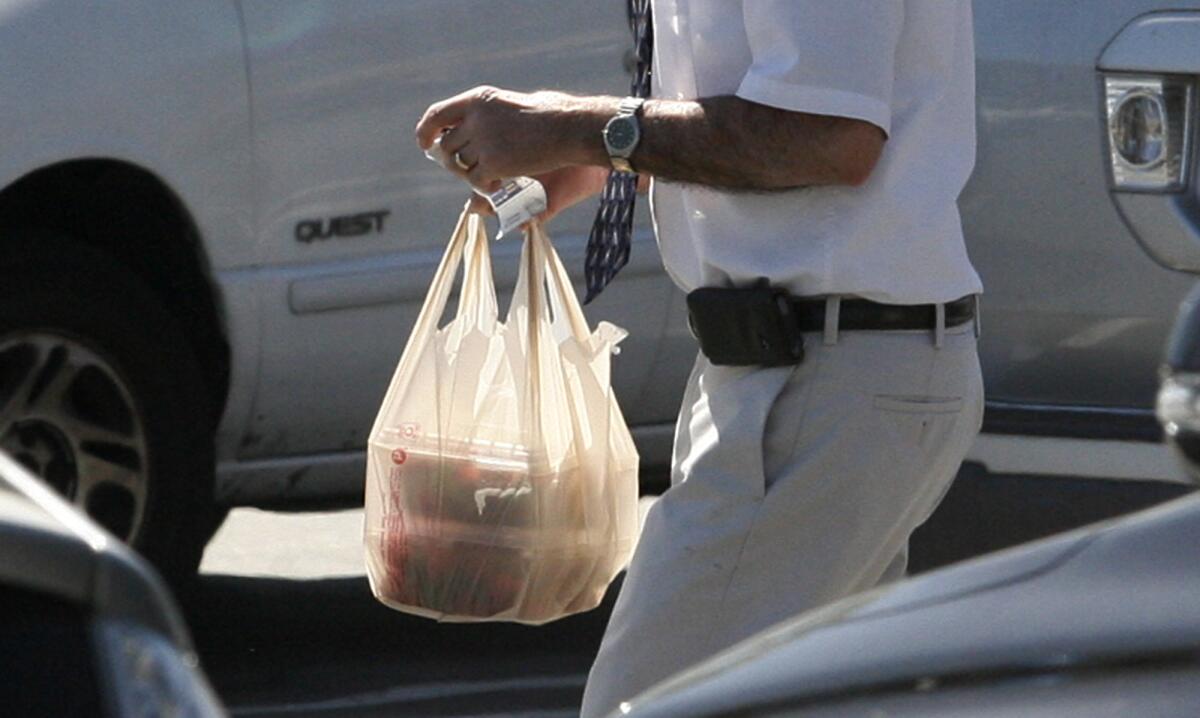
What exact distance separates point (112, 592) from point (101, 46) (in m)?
3.13

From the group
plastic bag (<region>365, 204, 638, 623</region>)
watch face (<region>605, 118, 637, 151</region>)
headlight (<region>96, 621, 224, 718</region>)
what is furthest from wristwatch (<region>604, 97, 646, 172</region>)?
headlight (<region>96, 621, 224, 718</region>)

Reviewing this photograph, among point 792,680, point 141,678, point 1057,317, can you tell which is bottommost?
point 1057,317

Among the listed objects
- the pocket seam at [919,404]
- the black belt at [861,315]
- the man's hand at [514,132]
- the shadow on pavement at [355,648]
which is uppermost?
the man's hand at [514,132]

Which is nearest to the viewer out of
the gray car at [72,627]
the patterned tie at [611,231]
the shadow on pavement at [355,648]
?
the gray car at [72,627]

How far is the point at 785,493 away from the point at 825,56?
1.72 ft

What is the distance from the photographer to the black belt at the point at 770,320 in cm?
309

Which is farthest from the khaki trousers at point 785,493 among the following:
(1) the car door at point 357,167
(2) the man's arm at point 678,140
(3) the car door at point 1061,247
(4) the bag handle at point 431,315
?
(1) the car door at point 357,167

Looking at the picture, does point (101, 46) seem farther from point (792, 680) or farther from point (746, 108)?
point (792, 680)

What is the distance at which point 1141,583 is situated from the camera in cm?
206

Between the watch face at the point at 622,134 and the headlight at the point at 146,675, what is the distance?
132cm

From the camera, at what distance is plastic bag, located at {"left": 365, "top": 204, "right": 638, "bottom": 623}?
3.45 meters

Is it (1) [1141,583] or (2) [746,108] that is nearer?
(1) [1141,583]

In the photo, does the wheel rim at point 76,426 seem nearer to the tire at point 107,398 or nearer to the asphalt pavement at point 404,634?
the tire at point 107,398

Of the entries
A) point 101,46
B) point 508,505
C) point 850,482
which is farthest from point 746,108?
point 101,46
